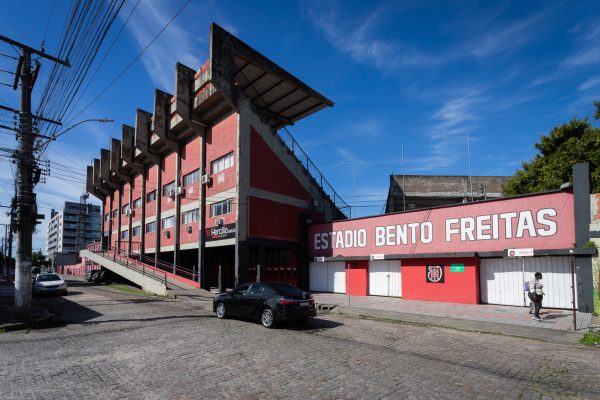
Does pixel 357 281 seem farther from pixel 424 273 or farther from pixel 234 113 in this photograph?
pixel 234 113

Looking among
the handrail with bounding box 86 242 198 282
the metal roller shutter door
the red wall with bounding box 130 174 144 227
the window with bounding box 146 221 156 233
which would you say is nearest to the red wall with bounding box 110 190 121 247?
the red wall with bounding box 130 174 144 227

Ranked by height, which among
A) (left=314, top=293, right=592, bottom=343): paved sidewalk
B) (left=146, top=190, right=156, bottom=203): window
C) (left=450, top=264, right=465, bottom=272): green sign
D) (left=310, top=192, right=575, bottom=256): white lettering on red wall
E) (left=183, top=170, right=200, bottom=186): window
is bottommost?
(left=314, top=293, right=592, bottom=343): paved sidewalk

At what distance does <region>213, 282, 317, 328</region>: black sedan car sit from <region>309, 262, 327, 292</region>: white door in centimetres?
1240

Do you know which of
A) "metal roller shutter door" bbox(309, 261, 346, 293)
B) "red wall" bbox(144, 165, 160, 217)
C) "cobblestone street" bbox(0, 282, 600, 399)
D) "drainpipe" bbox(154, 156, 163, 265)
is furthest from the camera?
"red wall" bbox(144, 165, 160, 217)

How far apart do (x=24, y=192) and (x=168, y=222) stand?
1994 centimetres

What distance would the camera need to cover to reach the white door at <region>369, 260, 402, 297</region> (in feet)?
70.6

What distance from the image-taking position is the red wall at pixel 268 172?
85.9 ft

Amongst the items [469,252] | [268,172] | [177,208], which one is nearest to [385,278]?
[469,252]

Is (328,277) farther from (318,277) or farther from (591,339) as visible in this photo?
(591,339)

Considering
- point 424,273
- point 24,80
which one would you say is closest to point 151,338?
point 24,80

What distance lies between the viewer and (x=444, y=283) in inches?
757

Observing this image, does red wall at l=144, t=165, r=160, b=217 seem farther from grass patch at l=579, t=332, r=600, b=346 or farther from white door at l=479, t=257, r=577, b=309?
grass patch at l=579, t=332, r=600, b=346

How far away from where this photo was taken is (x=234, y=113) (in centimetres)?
2609

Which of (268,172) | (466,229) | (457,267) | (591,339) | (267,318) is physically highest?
(268,172)
